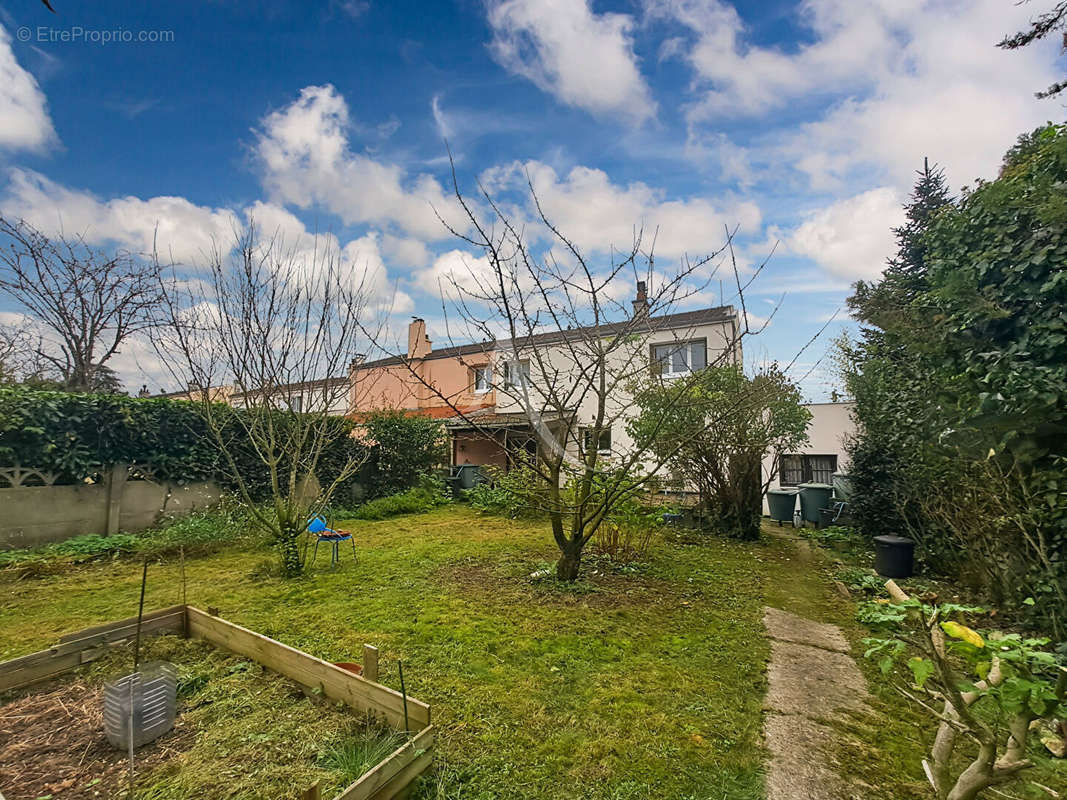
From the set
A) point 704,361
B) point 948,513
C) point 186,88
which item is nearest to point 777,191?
point 948,513

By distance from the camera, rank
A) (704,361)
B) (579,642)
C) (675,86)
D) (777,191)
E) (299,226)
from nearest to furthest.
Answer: (579,642), (777,191), (675,86), (299,226), (704,361)

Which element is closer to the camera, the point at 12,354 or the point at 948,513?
the point at 948,513

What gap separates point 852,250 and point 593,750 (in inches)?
428

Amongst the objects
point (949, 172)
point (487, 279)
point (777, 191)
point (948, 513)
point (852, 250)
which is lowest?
point (948, 513)

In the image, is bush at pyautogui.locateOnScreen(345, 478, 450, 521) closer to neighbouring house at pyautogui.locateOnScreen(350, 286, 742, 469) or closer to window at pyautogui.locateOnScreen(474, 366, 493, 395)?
neighbouring house at pyautogui.locateOnScreen(350, 286, 742, 469)

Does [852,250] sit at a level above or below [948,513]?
above

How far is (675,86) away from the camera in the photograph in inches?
238

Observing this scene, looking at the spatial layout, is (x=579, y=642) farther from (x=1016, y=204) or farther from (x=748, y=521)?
(x=748, y=521)

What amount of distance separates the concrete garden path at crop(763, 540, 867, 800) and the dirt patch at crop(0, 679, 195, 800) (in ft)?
9.85

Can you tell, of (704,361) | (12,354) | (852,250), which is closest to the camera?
(852,250)

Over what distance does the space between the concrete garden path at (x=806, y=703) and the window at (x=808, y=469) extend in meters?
11.6

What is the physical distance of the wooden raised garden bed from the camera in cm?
193

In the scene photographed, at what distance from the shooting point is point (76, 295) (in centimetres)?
1098

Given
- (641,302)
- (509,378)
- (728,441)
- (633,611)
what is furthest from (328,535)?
(728,441)
